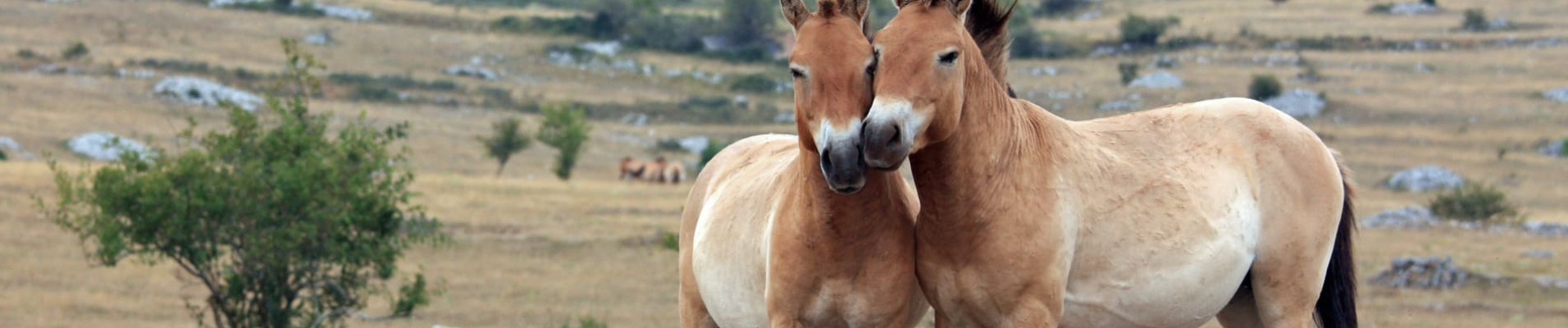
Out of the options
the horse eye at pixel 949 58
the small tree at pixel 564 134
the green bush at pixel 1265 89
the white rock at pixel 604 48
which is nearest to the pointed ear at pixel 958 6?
the horse eye at pixel 949 58

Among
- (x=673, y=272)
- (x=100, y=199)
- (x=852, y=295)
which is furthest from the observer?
(x=673, y=272)

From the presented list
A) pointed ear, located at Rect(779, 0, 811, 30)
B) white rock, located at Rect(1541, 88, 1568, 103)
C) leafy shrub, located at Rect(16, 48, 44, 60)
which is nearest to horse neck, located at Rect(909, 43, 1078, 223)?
pointed ear, located at Rect(779, 0, 811, 30)

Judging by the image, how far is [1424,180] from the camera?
43125 mm

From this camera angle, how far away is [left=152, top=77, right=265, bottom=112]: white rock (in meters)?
56.0

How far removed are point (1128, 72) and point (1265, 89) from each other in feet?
21.7

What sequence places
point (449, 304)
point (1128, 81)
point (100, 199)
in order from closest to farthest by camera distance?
point (100, 199) < point (449, 304) < point (1128, 81)

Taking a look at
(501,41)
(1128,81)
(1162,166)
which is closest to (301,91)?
(1162,166)

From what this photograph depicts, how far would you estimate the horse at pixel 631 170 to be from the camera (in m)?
47.5

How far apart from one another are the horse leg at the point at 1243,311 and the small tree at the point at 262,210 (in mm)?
12344

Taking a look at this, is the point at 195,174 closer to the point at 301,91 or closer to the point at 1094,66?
the point at 301,91

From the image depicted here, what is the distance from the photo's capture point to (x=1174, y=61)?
7031 cm

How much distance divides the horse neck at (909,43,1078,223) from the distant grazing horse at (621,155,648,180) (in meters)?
41.1

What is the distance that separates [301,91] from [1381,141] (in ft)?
126

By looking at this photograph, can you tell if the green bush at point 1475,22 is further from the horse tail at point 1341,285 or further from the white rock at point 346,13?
the horse tail at point 1341,285
